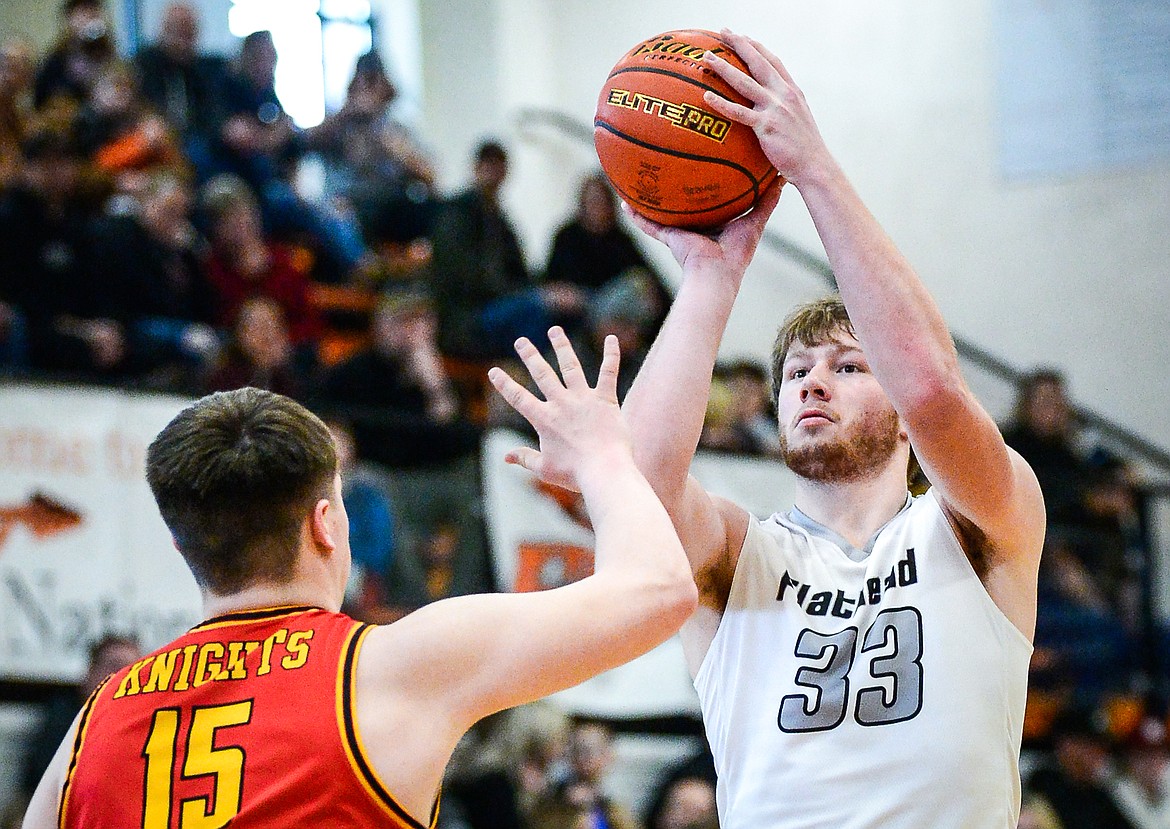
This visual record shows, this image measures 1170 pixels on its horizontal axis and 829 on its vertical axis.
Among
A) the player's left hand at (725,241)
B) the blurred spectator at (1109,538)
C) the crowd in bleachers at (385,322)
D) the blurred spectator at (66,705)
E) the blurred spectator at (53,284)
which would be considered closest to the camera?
the player's left hand at (725,241)

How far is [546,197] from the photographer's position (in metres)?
12.0

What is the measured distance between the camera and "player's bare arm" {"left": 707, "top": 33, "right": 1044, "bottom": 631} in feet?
8.44

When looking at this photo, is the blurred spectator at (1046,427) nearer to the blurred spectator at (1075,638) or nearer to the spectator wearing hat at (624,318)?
the blurred spectator at (1075,638)

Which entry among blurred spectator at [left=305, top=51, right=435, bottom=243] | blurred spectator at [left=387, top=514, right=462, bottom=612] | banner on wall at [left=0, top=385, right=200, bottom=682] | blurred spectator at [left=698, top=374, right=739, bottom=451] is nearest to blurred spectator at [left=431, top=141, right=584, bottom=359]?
blurred spectator at [left=305, top=51, right=435, bottom=243]

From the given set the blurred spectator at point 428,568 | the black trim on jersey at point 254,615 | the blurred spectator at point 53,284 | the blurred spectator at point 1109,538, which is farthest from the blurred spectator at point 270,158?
the black trim on jersey at point 254,615

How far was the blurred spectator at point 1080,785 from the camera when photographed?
894cm

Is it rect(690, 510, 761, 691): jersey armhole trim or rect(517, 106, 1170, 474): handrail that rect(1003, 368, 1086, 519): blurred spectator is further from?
rect(690, 510, 761, 691): jersey armhole trim

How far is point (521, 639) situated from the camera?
2.11 m

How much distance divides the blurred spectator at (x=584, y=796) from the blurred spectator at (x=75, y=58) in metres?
4.87

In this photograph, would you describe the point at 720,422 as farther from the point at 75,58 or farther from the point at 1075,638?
the point at 75,58

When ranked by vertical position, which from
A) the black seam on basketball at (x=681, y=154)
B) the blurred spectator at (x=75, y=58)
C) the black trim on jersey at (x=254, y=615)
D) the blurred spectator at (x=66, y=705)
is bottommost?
the blurred spectator at (x=66, y=705)

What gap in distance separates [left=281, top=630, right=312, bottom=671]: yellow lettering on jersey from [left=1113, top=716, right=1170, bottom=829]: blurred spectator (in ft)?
27.3

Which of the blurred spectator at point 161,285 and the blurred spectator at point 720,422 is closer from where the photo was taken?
the blurred spectator at point 161,285

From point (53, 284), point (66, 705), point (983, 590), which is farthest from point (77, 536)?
point (983, 590)
